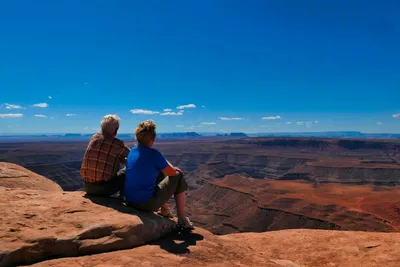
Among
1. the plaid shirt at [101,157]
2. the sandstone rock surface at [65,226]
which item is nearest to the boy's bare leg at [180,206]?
the sandstone rock surface at [65,226]

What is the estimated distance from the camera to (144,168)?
20.9 ft

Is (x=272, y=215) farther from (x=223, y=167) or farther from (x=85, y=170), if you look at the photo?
(x=223, y=167)

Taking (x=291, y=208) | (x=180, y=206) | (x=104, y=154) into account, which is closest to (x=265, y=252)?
(x=180, y=206)

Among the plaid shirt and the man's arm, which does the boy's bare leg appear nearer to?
the man's arm

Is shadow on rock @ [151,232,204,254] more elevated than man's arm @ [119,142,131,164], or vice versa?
man's arm @ [119,142,131,164]

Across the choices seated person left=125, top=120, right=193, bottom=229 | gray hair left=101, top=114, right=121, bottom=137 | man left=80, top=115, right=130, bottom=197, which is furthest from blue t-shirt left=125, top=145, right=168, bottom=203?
gray hair left=101, top=114, right=121, bottom=137

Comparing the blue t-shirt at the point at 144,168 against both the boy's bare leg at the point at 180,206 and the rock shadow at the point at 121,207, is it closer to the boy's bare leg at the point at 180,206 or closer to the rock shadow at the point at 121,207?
the rock shadow at the point at 121,207

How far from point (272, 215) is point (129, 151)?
61863mm

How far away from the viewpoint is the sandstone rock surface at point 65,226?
16.3 feet

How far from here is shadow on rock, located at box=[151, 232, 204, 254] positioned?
597 centimetres

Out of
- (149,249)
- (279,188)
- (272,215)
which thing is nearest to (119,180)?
(149,249)

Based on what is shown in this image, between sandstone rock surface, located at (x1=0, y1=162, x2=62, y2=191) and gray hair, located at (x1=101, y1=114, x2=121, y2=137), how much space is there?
360 centimetres

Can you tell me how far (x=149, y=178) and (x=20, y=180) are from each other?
474cm

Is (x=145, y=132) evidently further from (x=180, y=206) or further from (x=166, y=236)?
(x=166, y=236)
